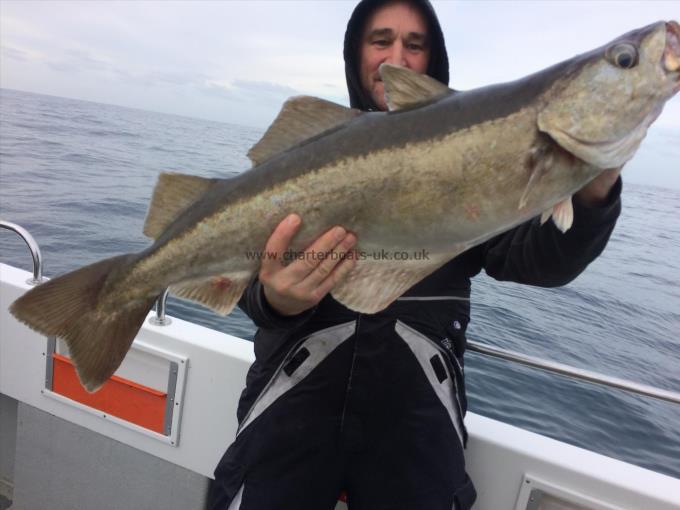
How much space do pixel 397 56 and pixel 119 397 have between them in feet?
10.6

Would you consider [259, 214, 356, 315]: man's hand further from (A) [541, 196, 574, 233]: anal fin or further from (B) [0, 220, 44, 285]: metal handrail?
(B) [0, 220, 44, 285]: metal handrail

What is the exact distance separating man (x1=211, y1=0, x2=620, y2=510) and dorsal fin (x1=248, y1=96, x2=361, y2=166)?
0.49m

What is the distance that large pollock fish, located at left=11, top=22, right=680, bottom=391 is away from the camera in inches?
68.7

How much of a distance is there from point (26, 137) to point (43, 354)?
2974cm

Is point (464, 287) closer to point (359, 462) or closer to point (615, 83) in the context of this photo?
point (359, 462)

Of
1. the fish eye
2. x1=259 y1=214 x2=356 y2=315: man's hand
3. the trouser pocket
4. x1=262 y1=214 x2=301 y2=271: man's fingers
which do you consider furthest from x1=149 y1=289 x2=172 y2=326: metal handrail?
the fish eye

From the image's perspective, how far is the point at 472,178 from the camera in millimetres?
1900

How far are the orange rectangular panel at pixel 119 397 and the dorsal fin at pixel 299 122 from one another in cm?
227

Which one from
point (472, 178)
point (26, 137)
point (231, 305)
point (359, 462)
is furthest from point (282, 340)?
point (26, 137)

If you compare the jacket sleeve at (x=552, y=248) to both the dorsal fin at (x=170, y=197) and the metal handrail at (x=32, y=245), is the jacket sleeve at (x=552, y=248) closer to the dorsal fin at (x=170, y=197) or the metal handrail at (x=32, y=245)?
the dorsal fin at (x=170, y=197)

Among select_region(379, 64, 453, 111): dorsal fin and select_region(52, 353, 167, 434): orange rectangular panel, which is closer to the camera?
select_region(379, 64, 453, 111): dorsal fin

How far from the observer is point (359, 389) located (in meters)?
2.48

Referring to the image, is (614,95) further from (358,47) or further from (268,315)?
(358,47)

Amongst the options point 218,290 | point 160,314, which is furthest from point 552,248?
point 160,314
